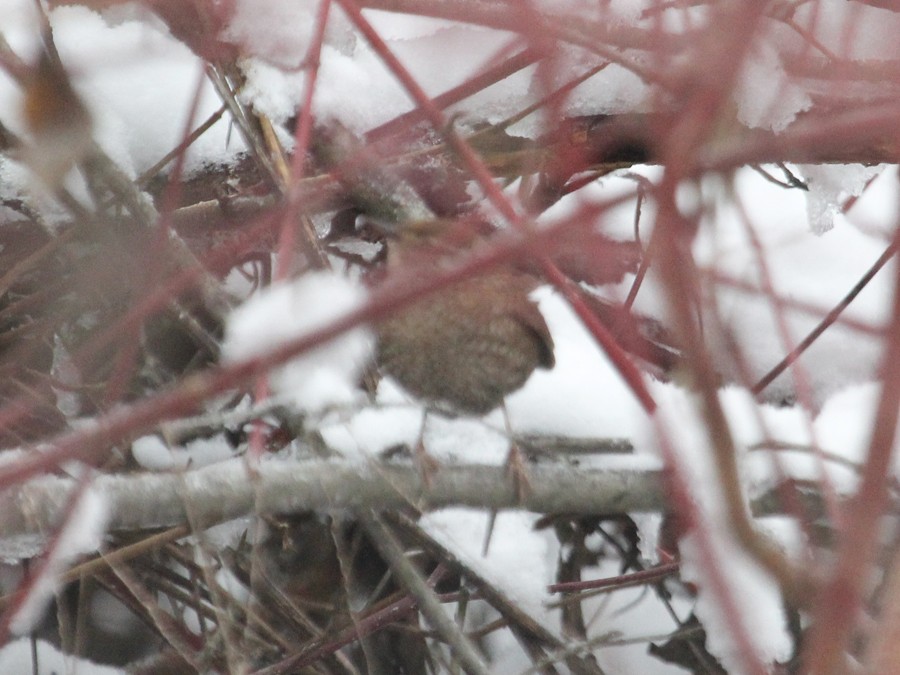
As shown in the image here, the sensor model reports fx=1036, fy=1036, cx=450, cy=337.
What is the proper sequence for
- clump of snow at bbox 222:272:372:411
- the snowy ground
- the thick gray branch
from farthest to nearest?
the snowy ground
the thick gray branch
clump of snow at bbox 222:272:372:411

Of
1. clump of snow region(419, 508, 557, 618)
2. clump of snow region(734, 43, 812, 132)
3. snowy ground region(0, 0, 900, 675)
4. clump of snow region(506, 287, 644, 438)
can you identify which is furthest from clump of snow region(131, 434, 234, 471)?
clump of snow region(734, 43, 812, 132)

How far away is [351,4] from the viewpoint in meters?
0.95

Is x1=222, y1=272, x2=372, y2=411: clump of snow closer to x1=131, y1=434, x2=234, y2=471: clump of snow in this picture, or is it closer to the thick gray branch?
the thick gray branch

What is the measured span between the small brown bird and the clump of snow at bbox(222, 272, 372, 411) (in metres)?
1.35

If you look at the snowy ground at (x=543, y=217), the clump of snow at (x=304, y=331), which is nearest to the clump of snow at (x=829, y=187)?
the snowy ground at (x=543, y=217)

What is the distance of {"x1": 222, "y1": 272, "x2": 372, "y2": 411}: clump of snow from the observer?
645 millimetres

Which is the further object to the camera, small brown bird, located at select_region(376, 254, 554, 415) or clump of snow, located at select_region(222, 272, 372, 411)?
small brown bird, located at select_region(376, 254, 554, 415)

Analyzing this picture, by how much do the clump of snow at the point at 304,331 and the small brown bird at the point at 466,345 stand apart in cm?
135

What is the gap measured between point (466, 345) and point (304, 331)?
173 cm

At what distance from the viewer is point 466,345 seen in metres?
2.32

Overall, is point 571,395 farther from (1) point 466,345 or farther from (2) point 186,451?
(2) point 186,451

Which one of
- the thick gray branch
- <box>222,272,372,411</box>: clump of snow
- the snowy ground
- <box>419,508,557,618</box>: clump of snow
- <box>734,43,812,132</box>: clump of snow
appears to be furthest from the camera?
<box>419,508,557,618</box>: clump of snow

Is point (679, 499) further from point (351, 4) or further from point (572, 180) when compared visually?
point (572, 180)

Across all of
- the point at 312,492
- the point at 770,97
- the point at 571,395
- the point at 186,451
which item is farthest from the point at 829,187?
the point at 186,451
